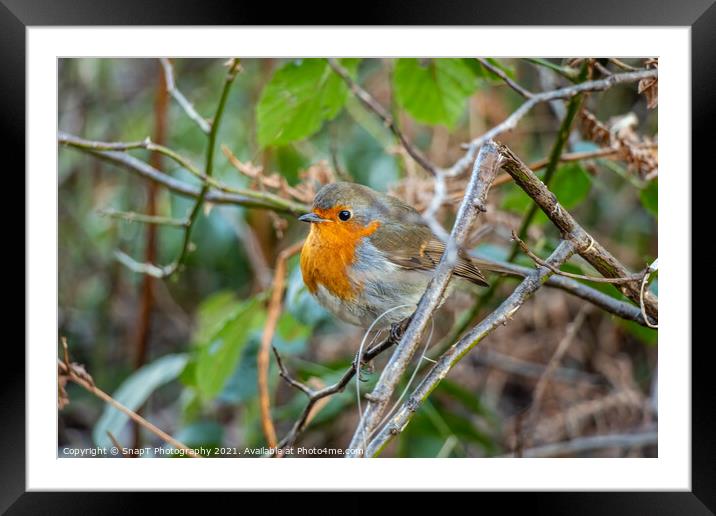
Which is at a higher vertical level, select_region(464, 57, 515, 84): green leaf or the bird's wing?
select_region(464, 57, 515, 84): green leaf

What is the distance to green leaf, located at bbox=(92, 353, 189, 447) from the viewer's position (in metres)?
2.50

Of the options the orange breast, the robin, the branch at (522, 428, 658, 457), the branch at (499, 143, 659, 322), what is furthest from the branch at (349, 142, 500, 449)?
the branch at (522, 428, 658, 457)

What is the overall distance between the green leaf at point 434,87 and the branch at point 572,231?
722mm

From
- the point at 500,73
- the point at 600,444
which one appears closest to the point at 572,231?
the point at 500,73

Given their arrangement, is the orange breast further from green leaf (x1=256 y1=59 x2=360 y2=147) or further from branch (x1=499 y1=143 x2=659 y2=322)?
branch (x1=499 y1=143 x2=659 y2=322)

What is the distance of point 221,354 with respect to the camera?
95.6 inches

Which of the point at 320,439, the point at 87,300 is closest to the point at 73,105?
the point at 87,300

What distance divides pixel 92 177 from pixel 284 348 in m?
1.55

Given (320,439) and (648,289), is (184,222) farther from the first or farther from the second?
(648,289)

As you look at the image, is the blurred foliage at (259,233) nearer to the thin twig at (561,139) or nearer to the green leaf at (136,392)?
the green leaf at (136,392)

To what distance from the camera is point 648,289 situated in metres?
1.97

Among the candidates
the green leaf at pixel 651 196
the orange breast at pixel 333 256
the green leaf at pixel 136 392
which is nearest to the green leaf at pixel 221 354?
the green leaf at pixel 136 392

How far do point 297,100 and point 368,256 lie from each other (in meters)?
0.58

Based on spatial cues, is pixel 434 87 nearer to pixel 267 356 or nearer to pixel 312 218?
pixel 312 218
